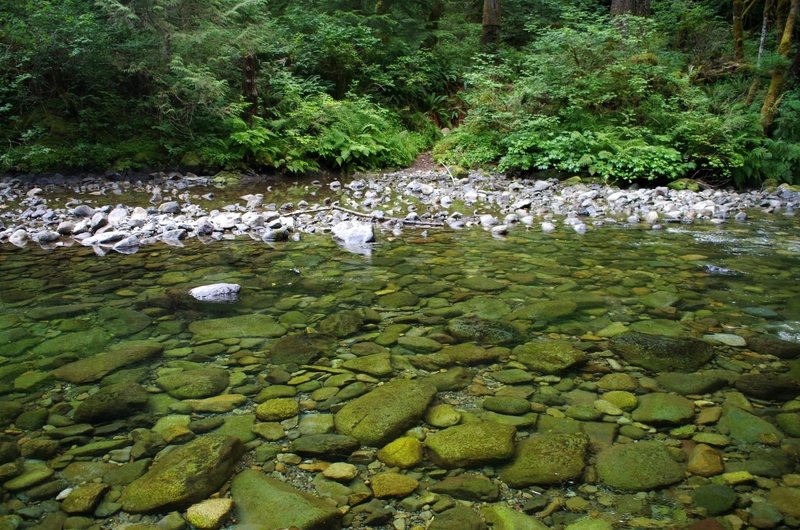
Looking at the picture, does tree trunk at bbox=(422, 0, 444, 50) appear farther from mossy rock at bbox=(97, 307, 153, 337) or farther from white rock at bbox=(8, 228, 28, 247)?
mossy rock at bbox=(97, 307, 153, 337)

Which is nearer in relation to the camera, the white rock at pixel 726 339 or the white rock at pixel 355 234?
the white rock at pixel 726 339

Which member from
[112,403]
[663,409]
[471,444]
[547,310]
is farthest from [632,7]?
[112,403]

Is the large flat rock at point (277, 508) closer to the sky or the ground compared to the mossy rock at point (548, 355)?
closer to the sky

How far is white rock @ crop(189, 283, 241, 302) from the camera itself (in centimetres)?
455

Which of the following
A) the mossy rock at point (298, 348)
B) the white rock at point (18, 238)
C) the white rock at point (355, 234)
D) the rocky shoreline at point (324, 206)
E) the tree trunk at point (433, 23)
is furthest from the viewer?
the tree trunk at point (433, 23)

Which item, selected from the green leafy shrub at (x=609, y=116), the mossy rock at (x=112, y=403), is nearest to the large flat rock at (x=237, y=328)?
the mossy rock at (x=112, y=403)

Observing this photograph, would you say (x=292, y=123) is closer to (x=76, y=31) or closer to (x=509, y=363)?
(x=76, y=31)

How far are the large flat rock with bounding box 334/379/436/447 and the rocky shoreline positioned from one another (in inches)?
173

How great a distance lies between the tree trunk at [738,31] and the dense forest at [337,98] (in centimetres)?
3

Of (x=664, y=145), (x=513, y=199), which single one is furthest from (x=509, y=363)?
(x=664, y=145)

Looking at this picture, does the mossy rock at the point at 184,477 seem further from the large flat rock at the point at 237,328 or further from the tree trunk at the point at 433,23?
the tree trunk at the point at 433,23

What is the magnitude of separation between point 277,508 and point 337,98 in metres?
13.4

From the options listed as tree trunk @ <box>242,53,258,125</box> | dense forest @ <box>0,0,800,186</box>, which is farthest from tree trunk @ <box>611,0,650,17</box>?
tree trunk @ <box>242,53,258,125</box>

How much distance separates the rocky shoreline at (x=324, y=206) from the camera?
718 centimetres
